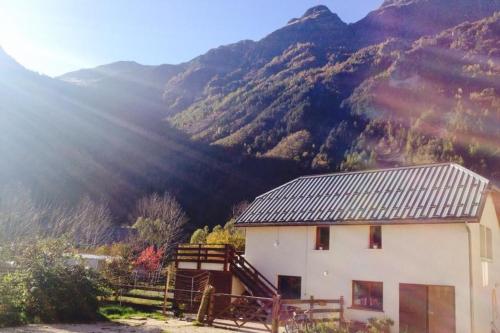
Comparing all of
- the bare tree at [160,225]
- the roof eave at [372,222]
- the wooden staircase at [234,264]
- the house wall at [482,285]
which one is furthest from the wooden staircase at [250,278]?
the bare tree at [160,225]

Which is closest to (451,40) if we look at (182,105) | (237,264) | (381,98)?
(381,98)

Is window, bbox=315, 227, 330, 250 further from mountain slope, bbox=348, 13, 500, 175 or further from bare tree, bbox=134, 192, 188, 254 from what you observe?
mountain slope, bbox=348, 13, 500, 175

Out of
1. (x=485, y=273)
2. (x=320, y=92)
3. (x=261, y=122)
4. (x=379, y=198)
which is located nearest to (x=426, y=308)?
(x=485, y=273)

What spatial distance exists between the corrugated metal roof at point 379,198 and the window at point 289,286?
3102 millimetres

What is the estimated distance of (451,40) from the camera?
457ft

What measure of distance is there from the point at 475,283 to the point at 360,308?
16.7 feet

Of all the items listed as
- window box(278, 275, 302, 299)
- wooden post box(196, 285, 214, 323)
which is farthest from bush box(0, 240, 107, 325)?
window box(278, 275, 302, 299)

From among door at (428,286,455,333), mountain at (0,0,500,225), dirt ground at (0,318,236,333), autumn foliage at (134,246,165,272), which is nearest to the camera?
dirt ground at (0,318,236,333)

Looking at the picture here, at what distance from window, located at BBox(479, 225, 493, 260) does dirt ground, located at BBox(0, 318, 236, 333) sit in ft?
39.2

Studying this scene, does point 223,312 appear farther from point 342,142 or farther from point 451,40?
point 451,40

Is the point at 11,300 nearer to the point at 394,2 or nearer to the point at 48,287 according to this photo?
the point at 48,287

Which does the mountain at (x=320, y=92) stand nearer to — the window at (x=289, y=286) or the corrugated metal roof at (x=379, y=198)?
the corrugated metal roof at (x=379, y=198)

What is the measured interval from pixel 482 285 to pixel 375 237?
4.87 m

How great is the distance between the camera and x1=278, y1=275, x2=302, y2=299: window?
24.5 metres
